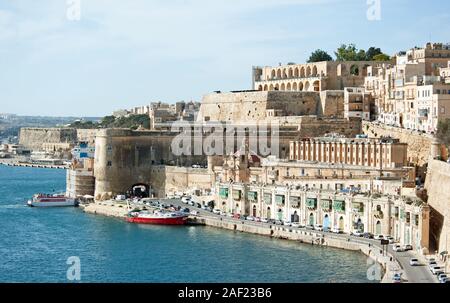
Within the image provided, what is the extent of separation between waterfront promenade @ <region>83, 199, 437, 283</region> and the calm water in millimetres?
408

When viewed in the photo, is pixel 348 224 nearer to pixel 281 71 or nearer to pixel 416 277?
pixel 416 277

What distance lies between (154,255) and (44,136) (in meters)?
65.7

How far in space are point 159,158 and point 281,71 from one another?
1021 centimetres

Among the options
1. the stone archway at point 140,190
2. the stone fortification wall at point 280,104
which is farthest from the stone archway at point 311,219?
the stone fortification wall at point 280,104

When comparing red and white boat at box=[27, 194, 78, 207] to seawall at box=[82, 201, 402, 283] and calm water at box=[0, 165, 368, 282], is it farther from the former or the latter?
seawall at box=[82, 201, 402, 283]

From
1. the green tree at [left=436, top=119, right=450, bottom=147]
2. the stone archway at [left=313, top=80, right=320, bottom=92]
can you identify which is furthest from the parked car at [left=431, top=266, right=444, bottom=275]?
the stone archway at [left=313, top=80, right=320, bottom=92]

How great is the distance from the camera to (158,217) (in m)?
29.3

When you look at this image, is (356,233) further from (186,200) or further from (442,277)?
(186,200)

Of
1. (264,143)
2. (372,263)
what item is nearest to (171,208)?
(264,143)

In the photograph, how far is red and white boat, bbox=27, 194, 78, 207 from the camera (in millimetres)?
35781

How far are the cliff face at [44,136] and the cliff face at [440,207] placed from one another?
202 feet
